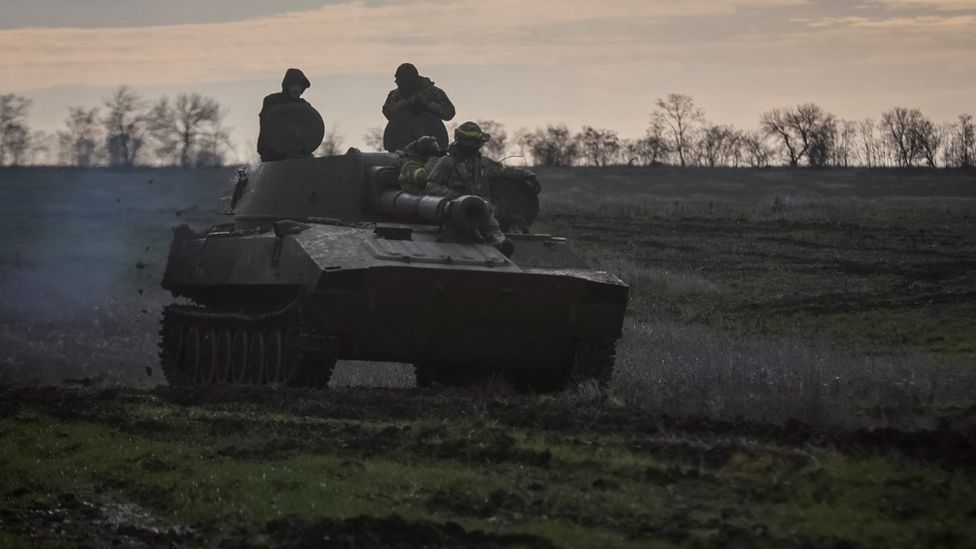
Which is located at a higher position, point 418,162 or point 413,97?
point 413,97

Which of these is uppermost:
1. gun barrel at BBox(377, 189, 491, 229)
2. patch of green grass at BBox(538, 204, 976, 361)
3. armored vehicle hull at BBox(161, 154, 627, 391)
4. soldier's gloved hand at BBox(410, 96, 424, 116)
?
soldier's gloved hand at BBox(410, 96, 424, 116)

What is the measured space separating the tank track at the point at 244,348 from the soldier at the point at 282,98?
5.59 feet

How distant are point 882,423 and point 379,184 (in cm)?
710

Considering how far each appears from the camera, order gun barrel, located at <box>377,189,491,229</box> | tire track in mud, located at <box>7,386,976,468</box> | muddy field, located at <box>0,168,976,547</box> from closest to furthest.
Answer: muddy field, located at <box>0,168,976,547</box>
tire track in mud, located at <box>7,386,976,468</box>
gun barrel, located at <box>377,189,491,229</box>

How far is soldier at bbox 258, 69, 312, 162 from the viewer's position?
18.5 m

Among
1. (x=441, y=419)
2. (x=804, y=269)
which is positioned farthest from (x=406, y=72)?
(x=804, y=269)

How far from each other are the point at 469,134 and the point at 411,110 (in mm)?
1925

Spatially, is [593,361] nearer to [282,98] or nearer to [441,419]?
[441,419]

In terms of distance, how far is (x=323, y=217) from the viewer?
17.0 m

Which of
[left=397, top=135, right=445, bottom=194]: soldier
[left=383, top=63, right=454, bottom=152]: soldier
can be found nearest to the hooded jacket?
[left=383, top=63, right=454, bottom=152]: soldier

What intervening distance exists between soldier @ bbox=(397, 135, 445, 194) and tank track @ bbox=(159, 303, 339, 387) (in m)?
1.73

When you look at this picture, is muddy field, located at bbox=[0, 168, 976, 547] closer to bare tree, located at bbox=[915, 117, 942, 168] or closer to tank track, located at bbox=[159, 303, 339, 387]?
tank track, located at bbox=[159, 303, 339, 387]

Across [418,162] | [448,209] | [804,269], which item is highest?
[418,162]

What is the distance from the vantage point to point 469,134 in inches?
643
